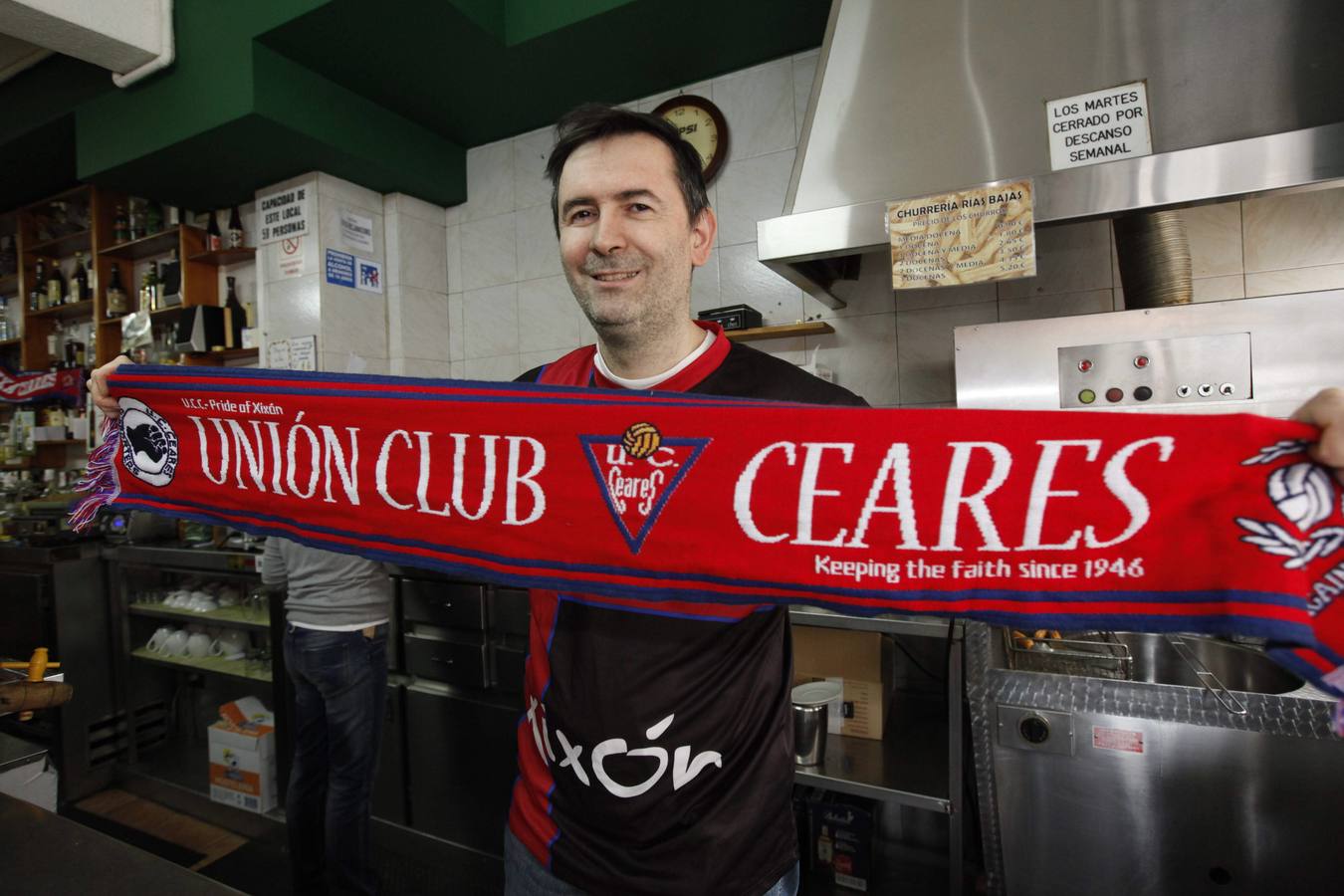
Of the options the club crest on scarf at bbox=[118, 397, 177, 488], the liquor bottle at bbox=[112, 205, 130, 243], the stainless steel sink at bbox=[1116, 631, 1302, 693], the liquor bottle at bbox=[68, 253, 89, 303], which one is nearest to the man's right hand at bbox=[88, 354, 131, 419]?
the club crest on scarf at bbox=[118, 397, 177, 488]

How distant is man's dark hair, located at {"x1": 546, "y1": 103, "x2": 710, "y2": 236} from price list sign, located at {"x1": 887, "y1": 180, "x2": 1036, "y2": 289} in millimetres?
587

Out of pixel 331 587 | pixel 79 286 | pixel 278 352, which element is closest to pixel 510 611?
pixel 331 587

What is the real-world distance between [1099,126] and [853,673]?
1.52 metres

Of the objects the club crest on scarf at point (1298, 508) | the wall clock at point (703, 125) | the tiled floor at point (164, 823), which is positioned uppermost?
the wall clock at point (703, 125)

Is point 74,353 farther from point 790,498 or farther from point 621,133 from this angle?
point 790,498

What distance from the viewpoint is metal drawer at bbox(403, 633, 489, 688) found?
2209 mm

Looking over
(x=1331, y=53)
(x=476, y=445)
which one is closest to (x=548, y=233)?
(x=476, y=445)

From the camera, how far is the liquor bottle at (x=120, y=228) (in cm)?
360

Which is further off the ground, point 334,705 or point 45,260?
point 45,260

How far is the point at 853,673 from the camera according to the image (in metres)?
1.87

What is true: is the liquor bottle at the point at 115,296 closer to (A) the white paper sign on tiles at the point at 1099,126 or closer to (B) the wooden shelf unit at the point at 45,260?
(B) the wooden shelf unit at the point at 45,260

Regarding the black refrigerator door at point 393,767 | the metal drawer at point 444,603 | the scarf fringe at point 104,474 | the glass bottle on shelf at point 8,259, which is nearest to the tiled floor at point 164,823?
the black refrigerator door at point 393,767

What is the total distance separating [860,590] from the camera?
0.79 m

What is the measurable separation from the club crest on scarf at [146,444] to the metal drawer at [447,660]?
1247mm
